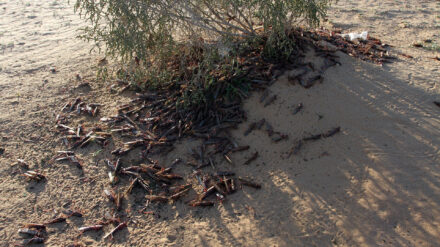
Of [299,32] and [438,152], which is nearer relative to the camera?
[438,152]

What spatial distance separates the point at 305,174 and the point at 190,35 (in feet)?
9.54

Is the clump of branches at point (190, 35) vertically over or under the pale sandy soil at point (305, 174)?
over

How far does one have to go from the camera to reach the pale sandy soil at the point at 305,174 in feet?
12.1

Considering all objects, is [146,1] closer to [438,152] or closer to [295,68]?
[295,68]

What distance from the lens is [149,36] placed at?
5324mm

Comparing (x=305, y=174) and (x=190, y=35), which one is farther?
(x=190, y=35)

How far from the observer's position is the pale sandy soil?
12.1ft

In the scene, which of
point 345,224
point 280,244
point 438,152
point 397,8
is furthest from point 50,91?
point 397,8

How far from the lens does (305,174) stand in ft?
14.1

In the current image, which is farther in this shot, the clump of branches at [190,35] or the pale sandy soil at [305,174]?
the clump of branches at [190,35]

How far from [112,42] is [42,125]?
1.98m

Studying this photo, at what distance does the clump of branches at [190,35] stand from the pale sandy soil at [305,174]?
2.36 feet

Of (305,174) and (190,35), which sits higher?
(190,35)

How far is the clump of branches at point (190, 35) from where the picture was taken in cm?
493
